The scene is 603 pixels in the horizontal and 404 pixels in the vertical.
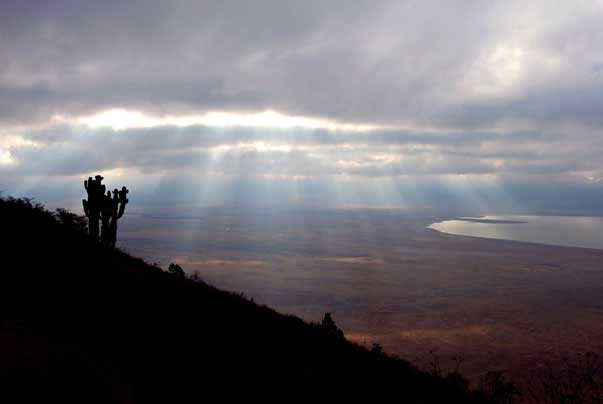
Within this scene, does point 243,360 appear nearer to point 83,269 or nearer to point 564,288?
point 83,269

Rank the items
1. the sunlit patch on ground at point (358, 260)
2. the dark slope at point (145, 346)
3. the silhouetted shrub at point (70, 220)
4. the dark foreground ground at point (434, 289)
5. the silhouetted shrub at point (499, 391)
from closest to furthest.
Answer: the dark slope at point (145, 346) < the silhouetted shrub at point (499, 391) < the silhouetted shrub at point (70, 220) < the dark foreground ground at point (434, 289) < the sunlit patch on ground at point (358, 260)

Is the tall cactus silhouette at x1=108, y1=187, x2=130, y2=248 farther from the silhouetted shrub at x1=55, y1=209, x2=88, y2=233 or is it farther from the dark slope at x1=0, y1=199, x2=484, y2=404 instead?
the dark slope at x1=0, y1=199, x2=484, y2=404

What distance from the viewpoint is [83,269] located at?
13.9 metres

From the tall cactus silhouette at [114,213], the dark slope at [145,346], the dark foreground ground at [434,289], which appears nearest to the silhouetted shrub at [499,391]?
the dark slope at [145,346]

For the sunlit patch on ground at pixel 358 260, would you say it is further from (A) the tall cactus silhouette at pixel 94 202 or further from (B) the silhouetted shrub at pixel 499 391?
(A) the tall cactus silhouette at pixel 94 202

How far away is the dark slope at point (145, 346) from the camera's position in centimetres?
782

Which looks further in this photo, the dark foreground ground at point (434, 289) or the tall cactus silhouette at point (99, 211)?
the dark foreground ground at point (434, 289)

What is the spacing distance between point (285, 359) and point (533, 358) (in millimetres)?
36856

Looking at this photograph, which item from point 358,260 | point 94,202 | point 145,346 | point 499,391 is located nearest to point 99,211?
point 94,202

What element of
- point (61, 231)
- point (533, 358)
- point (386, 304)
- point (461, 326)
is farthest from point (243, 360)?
point (386, 304)

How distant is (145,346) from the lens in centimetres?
993

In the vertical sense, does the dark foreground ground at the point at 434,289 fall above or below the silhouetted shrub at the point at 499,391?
below

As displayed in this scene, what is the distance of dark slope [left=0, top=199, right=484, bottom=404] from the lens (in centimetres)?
782

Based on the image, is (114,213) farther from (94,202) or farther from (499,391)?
(499,391)
